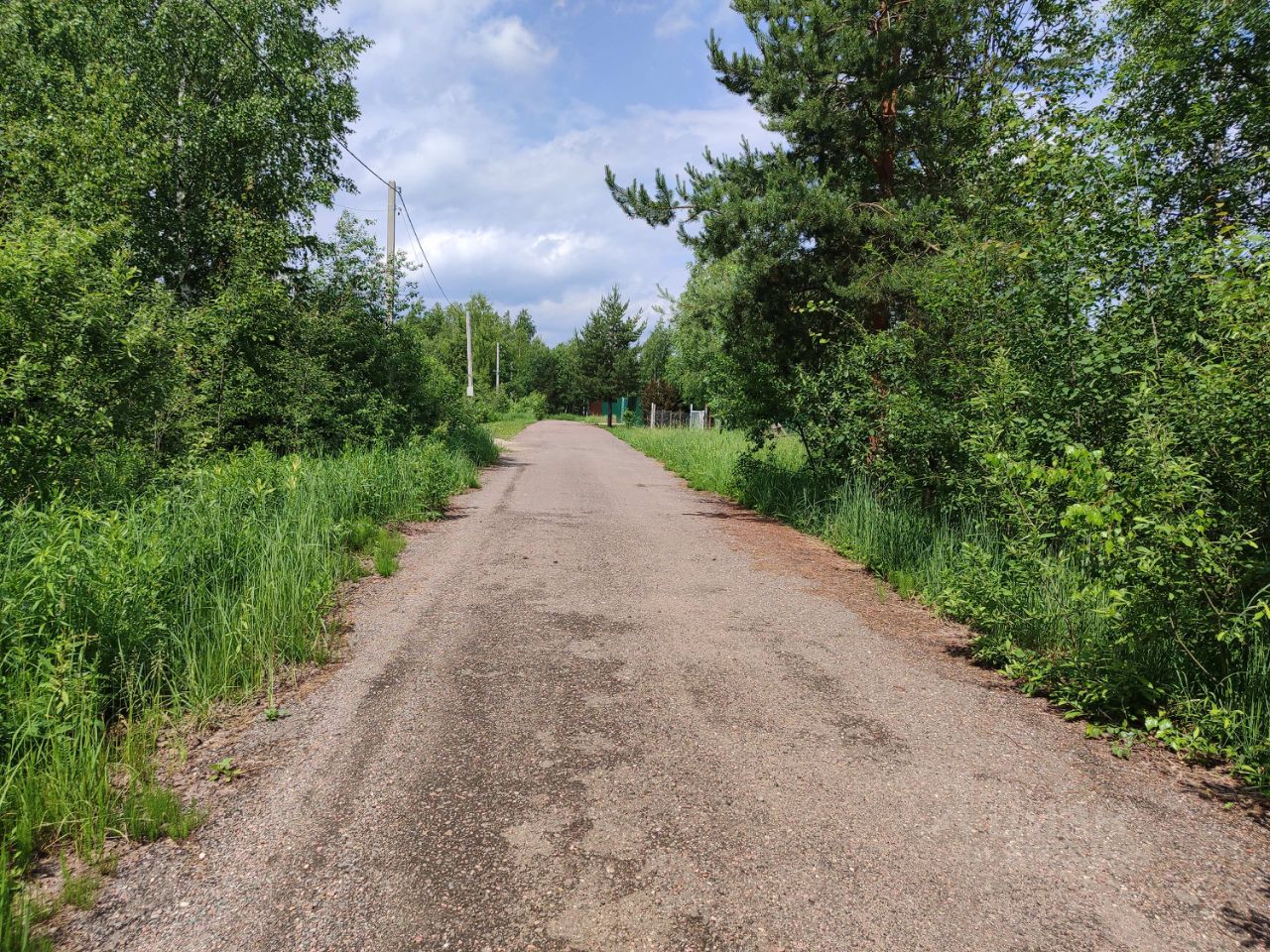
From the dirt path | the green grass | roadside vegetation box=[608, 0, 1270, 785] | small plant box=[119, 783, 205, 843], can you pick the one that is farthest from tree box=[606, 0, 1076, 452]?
the green grass

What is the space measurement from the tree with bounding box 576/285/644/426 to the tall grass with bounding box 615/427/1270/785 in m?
49.0

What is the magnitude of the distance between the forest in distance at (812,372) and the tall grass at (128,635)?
2 cm

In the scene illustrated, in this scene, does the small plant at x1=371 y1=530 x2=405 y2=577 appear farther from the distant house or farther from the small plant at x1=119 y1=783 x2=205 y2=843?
the distant house

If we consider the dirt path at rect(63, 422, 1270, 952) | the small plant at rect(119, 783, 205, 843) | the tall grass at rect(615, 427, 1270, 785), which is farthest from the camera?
the tall grass at rect(615, 427, 1270, 785)

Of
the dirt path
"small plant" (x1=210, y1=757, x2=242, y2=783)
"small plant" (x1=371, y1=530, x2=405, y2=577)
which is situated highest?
"small plant" (x1=371, y1=530, x2=405, y2=577)

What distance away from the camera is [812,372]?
10.1 meters

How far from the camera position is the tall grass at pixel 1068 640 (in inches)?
131

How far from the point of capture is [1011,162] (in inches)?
241

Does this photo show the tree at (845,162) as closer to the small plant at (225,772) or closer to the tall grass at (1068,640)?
the tall grass at (1068,640)

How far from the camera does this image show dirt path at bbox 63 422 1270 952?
7.22ft

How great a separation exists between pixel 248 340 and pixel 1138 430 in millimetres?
11484

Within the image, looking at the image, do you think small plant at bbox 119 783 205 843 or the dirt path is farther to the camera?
small plant at bbox 119 783 205 843

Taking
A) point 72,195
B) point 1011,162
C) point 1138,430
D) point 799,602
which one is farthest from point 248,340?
point 1138,430

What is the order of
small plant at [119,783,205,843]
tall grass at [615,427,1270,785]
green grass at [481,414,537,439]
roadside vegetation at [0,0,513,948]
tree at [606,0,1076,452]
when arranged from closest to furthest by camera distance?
small plant at [119,783,205,843], roadside vegetation at [0,0,513,948], tall grass at [615,427,1270,785], tree at [606,0,1076,452], green grass at [481,414,537,439]
